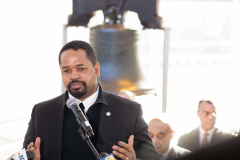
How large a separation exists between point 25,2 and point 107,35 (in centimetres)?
130

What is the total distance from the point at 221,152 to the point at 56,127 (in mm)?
901

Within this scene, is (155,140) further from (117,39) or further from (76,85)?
(76,85)

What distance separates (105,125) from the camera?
120 cm

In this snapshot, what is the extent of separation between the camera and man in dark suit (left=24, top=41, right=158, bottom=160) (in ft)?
3.79

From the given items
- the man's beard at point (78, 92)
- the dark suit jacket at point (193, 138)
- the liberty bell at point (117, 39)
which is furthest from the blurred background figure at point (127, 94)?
the man's beard at point (78, 92)

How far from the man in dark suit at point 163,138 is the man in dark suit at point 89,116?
2.58 feet

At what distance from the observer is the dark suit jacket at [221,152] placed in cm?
36

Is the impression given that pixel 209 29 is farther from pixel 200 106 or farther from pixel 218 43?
pixel 200 106

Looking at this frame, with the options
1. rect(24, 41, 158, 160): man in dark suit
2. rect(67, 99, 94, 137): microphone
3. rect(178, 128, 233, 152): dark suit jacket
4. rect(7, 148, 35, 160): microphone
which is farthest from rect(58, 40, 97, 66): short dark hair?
rect(178, 128, 233, 152): dark suit jacket

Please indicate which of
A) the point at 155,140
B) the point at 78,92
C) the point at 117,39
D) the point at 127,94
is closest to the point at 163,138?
the point at 155,140

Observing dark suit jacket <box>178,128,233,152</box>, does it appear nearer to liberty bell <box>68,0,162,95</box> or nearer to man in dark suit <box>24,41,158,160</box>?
liberty bell <box>68,0,162,95</box>

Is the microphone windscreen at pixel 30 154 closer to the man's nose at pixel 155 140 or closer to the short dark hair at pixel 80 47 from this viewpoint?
the short dark hair at pixel 80 47

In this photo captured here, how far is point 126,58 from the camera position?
2.38 metres

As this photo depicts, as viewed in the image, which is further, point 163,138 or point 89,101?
point 163,138
